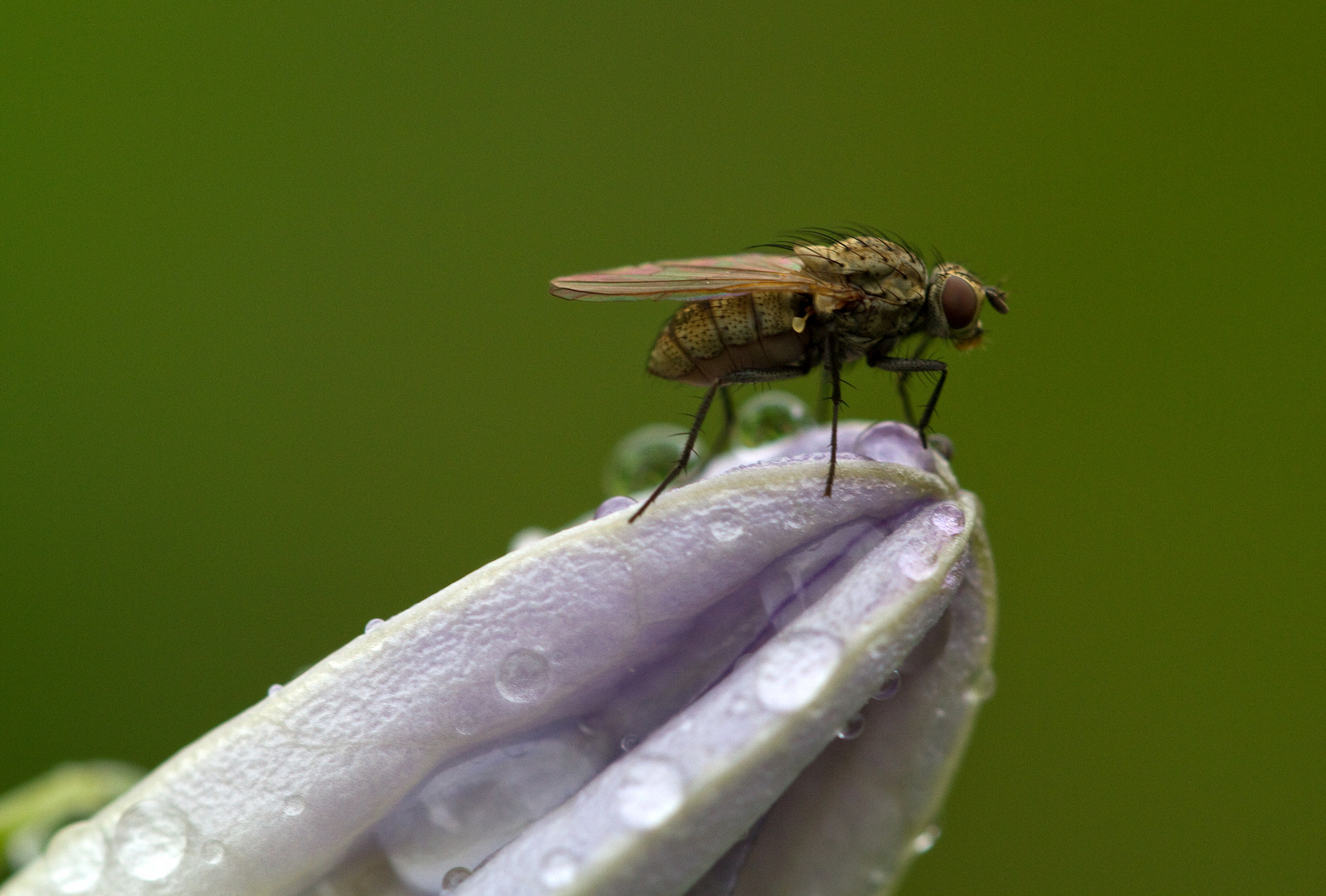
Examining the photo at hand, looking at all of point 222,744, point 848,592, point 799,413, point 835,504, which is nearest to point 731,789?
point 848,592

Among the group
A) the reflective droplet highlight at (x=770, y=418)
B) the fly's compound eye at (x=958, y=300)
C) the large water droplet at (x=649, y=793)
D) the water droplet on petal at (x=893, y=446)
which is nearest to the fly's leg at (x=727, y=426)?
the reflective droplet highlight at (x=770, y=418)

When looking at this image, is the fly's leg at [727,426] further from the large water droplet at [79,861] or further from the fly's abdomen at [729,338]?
the large water droplet at [79,861]

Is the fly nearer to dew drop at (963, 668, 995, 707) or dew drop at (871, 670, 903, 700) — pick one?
dew drop at (963, 668, 995, 707)

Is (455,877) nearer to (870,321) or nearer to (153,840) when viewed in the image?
(153,840)

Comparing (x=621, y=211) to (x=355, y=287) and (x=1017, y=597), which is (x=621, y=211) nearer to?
(x=355, y=287)

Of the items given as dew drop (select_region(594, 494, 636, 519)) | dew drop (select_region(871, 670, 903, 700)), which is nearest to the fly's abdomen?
dew drop (select_region(594, 494, 636, 519))

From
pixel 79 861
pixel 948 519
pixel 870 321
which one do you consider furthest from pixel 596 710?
pixel 870 321
